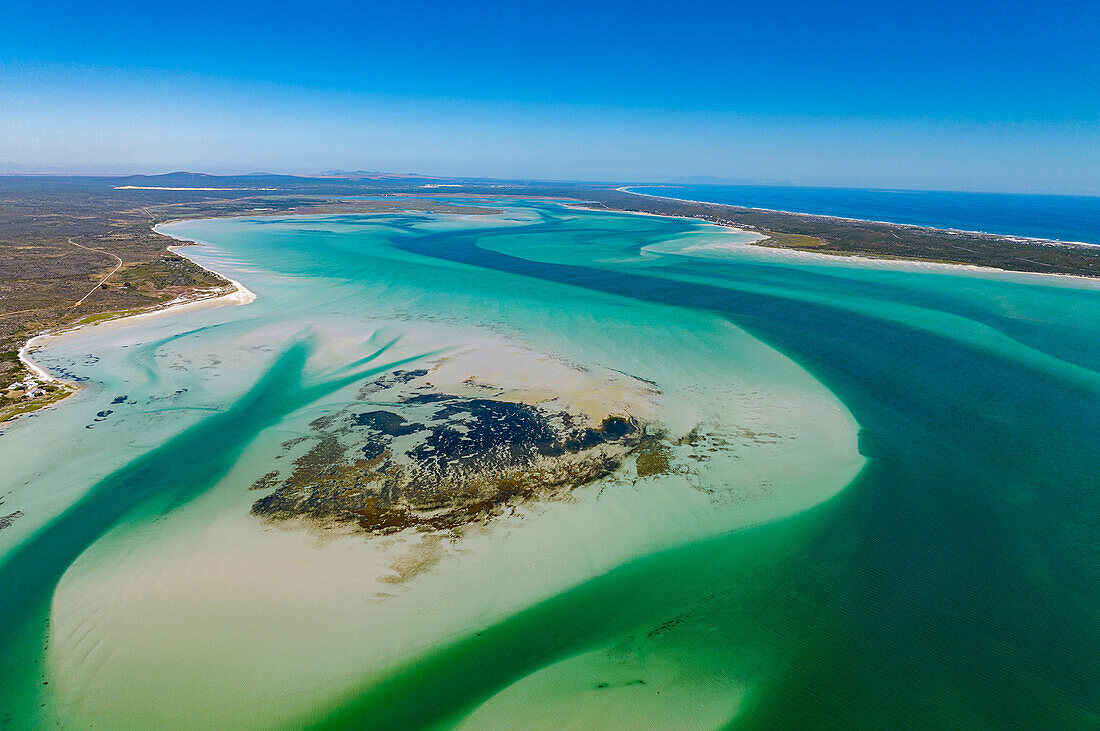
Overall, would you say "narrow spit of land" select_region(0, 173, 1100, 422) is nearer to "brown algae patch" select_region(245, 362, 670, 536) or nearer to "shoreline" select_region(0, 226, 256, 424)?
"shoreline" select_region(0, 226, 256, 424)

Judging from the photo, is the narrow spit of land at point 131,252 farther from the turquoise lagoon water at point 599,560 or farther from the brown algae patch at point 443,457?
the brown algae patch at point 443,457

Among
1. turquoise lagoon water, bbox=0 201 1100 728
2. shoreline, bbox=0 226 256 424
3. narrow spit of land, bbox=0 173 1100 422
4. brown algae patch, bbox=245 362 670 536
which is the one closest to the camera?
turquoise lagoon water, bbox=0 201 1100 728

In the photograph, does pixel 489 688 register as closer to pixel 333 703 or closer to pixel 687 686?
pixel 333 703

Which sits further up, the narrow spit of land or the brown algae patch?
the narrow spit of land

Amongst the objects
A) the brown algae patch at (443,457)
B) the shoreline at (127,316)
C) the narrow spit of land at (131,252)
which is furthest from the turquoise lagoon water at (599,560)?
the narrow spit of land at (131,252)

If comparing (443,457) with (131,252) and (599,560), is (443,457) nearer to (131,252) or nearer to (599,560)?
(599,560)

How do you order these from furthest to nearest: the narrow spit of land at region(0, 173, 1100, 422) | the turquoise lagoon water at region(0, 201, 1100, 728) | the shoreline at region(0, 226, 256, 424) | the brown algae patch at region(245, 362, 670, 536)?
1. the narrow spit of land at region(0, 173, 1100, 422)
2. the shoreline at region(0, 226, 256, 424)
3. the brown algae patch at region(245, 362, 670, 536)
4. the turquoise lagoon water at region(0, 201, 1100, 728)

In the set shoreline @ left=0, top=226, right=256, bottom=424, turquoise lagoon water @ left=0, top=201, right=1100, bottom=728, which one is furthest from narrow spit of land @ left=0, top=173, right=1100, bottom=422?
turquoise lagoon water @ left=0, top=201, right=1100, bottom=728

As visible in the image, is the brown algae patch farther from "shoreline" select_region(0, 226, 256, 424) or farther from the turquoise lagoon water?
"shoreline" select_region(0, 226, 256, 424)

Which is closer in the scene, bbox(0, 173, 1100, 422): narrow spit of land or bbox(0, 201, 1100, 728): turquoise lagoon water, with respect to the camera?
bbox(0, 201, 1100, 728): turquoise lagoon water
